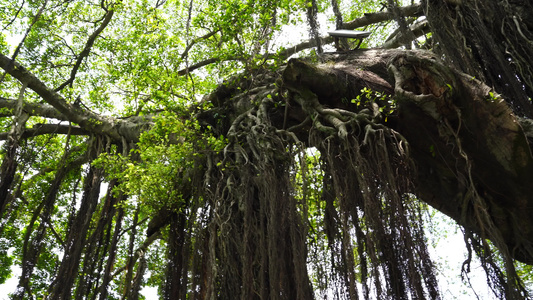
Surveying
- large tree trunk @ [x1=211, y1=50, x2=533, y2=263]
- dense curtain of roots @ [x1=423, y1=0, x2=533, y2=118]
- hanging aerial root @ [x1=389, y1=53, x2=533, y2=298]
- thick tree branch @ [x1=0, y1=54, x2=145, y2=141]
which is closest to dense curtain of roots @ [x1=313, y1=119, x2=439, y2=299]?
large tree trunk @ [x1=211, y1=50, x2=533, y2=263]

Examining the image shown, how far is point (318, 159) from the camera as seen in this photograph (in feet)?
11.1

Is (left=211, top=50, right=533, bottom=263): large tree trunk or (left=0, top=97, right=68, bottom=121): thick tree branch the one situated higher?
(left=0, top=97, right=68, bottom=121): thick tree branch

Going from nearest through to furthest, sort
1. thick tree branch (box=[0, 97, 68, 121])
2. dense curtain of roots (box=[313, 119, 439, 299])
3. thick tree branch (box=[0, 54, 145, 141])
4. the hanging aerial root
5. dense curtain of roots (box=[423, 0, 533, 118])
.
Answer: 1. dense curtain of roots (box=[313, 119, 439, 299])
2. the hanging aerial root
3. dense curtain of roots (box=[423, 0, 533, 118])
4. thick tree branch (box=[0, 54, 145, 141])
5. thick tree branch (box=[0, 97, 68, 121])

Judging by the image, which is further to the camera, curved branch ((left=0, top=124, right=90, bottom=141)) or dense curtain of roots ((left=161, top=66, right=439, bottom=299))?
curved branch ((left=0, top=124, right=90, bottom=141))

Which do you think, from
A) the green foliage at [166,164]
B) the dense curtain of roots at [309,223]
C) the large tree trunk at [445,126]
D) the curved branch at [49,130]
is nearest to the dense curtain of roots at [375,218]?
the dense curtain of roots at [309,223]

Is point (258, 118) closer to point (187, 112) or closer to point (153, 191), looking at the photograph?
point (187, 112)

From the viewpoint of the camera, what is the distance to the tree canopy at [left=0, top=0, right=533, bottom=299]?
279 centimetres

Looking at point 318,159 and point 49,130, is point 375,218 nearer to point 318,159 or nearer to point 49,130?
point 318,159

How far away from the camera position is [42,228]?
5035 millimetres

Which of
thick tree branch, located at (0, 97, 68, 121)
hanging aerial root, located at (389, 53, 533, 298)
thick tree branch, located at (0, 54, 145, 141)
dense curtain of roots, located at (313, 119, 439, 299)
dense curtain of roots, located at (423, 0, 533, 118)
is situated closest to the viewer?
dense curtain of roots, located at (313, 119, 439, 299)

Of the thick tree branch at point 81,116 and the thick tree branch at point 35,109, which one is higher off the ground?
the thick tree branch at point 35,109

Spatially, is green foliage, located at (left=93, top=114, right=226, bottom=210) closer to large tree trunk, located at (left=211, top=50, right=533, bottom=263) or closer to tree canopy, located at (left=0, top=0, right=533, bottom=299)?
tree canopy, located at (left=0, top=0, right=533, bottom=299)

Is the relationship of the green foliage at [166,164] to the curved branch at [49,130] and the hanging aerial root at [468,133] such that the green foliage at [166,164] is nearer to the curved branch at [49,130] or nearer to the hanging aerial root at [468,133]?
the hanging aerial root at [468,133]

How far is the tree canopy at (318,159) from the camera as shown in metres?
2.79
